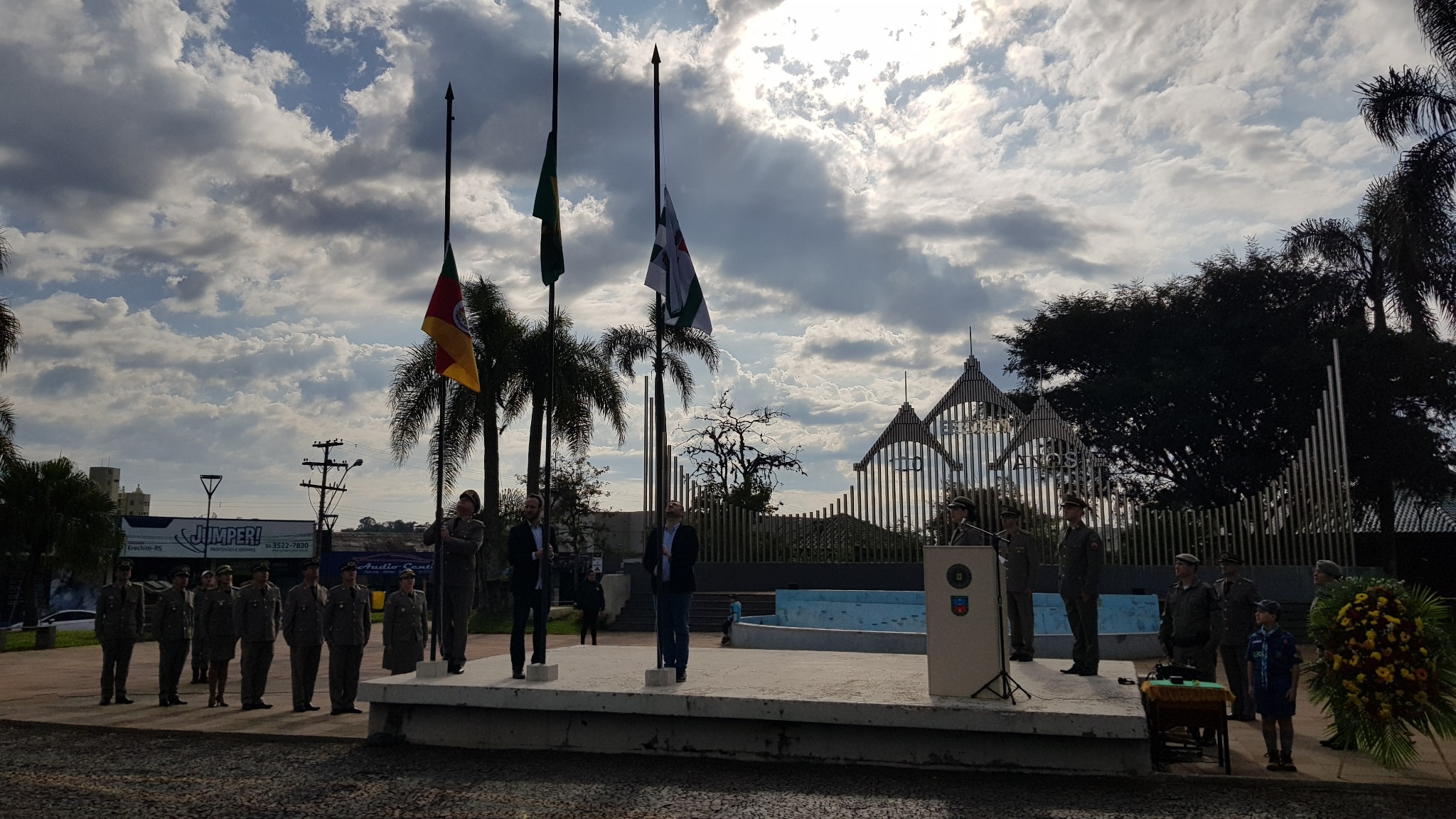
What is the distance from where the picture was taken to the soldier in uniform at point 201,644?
12680 millimetres

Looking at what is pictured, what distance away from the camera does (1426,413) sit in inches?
1411

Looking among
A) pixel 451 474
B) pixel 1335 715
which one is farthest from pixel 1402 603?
pixel 451 474

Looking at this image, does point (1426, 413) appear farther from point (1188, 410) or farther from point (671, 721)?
point (671, 721)

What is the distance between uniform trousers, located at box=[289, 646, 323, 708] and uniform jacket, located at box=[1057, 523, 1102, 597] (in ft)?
26.0

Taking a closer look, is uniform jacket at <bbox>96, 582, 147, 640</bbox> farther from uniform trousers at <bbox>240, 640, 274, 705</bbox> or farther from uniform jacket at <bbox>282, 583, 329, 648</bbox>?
uniform jacket at <bbox>282, 583, 329, 648</bbox>

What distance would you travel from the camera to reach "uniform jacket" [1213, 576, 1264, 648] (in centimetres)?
994

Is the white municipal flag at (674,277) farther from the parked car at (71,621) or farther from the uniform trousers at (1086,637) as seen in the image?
the parked car at (71,621)

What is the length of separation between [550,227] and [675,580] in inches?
156

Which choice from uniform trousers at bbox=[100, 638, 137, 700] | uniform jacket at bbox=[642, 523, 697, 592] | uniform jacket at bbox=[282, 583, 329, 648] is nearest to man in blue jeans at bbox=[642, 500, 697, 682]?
uniform jacket at bbox=[642, 523, 697, 592]

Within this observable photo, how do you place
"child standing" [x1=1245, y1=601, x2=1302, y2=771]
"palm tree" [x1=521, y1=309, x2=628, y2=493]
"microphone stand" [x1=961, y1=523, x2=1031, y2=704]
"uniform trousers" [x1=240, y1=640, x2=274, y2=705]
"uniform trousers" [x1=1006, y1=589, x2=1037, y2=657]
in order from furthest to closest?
"palm tree" [x1=521, y1=309, x2=628, y2=493]
"uniform trousers" [x1=240, y1=640, x2=274, y2=705]
"uniform trousers" [x1=1006, y1=589, x2=1037, y2=657]
"microphone stand" [x1=961, y1=523, x2=1031, y2=704]
"child standing" [x1=1245, y1=601, x2=1302, y2=771]

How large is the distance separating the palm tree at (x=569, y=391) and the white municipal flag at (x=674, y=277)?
16814 mm

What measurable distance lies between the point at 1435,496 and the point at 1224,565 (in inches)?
1225

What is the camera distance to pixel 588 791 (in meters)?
7.28

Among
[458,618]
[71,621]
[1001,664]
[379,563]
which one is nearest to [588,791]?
[1001,664]
